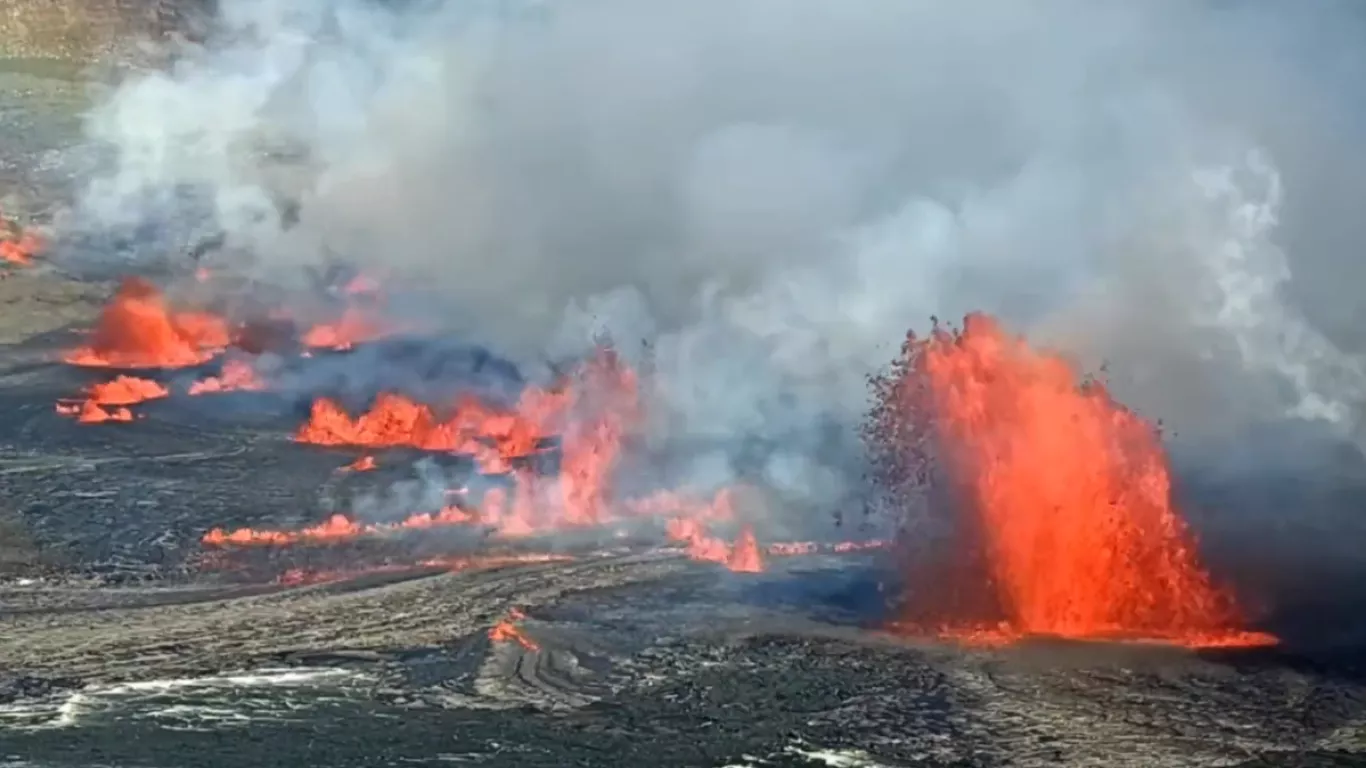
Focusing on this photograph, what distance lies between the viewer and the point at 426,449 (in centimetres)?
2731

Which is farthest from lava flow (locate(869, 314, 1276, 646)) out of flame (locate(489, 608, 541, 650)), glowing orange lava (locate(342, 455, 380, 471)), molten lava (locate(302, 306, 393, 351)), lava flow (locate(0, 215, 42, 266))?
lava flow (locate(0, 215, 42, 266))

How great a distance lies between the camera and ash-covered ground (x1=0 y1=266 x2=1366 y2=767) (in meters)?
14.2

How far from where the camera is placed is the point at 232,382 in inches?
1267

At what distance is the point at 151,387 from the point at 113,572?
12.6m

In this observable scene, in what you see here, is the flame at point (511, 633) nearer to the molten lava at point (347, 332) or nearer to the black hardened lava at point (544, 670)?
the black hardened lava at point (544, 670)

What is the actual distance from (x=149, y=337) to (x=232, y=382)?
4.83 metres

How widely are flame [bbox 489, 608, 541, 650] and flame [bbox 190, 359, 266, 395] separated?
15.0m

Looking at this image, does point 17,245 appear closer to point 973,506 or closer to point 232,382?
point 232,382

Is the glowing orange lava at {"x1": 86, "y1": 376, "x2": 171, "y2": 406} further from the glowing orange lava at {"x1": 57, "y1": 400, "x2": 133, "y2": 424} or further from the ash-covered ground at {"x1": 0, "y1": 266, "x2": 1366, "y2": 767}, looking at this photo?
the ash-covered ground at {"x1": 0, "y1": 266, "x2": 1366, "y2": 767}

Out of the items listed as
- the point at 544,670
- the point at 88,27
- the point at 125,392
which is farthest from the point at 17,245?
the point at 544,670

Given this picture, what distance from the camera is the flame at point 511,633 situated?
17172mm

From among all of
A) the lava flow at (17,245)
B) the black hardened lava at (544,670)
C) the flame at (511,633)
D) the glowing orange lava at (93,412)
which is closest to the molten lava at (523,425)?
the glowing orange lava at (93,412)

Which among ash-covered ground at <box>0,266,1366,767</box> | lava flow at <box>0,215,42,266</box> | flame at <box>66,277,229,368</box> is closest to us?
ash-covered ground at <box>0,266,1366,767</box>

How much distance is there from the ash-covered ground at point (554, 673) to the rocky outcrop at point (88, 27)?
36018mm
